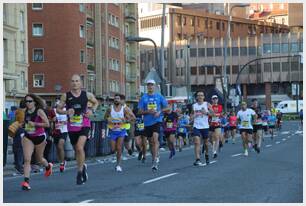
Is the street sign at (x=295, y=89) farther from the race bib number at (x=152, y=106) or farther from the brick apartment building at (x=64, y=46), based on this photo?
the race bib number at (x=152, y=106)

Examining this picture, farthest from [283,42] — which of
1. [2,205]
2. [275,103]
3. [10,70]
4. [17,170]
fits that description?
[2,205]

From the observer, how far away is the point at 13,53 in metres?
46.2

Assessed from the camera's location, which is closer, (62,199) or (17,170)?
(62,199)

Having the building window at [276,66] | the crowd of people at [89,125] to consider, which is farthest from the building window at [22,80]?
the building window at [276,66]

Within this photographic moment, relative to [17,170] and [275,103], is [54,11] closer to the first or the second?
[17,170]

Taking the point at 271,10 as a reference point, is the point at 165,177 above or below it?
below

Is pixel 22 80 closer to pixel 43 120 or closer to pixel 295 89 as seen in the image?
pixel 43 120

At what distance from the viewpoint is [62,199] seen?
428 inches

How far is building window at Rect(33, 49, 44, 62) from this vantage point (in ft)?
228

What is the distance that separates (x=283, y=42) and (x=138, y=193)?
112 meters

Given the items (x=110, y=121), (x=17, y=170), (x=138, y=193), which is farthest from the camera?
(x=17, y=170)

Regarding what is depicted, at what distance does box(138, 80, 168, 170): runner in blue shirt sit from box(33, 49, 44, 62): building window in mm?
53316

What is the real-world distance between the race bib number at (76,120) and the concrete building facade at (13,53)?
887 inches

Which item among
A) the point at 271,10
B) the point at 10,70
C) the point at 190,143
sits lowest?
the point at 190,143
